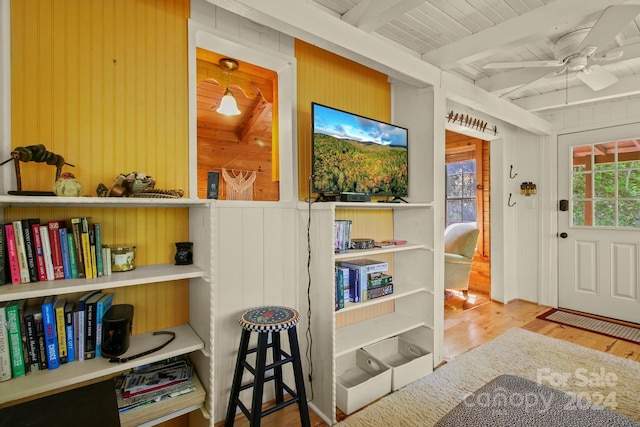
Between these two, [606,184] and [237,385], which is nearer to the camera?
[237,385]

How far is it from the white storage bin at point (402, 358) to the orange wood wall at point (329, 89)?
4.22ft

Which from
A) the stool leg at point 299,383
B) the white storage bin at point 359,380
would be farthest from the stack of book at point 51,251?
the white storage bin at point 359,380

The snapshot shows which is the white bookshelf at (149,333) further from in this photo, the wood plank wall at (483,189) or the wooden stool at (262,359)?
the wood plank wall at (483,189)

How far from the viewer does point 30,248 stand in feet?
4.09

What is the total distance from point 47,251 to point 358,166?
1644 mm

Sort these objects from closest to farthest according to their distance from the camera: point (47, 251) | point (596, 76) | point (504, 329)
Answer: point (47, 251)
point (596, 76)
point (504, 329)

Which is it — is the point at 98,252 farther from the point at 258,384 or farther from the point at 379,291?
the point at 379,291

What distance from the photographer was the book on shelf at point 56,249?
1284 mm

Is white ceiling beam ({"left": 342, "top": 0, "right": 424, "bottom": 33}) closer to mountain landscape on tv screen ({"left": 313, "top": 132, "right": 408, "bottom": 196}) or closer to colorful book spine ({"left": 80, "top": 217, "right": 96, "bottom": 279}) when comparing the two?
mountain landscape on tv screen ({"left": 313, "top": 132, "right": 408, "bottom": 196})

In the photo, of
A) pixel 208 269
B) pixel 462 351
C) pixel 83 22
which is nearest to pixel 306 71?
pixel 83 22

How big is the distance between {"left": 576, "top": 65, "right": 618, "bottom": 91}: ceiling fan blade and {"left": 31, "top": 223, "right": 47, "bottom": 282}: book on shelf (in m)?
3.33

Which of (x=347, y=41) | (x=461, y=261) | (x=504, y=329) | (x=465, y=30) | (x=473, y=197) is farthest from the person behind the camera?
(x=473, y=197)

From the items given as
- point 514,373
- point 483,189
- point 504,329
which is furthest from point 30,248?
point 483,189

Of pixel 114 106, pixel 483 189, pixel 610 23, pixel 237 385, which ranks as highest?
pixel 610 23
